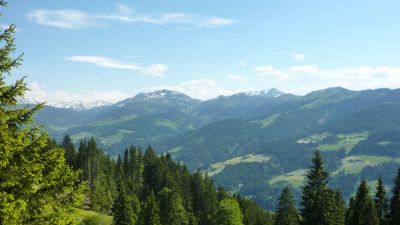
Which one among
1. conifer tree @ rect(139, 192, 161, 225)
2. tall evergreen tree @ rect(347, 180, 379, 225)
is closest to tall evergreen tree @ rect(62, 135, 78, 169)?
conifer tree @ rect(139, 192, 161, 225)

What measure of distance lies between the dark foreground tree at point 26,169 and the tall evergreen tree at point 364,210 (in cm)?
5682

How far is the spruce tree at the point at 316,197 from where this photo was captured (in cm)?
5109

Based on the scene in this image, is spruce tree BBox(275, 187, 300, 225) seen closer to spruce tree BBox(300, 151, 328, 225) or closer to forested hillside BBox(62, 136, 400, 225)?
forested hillside BBox(62, 136, 400, 225)

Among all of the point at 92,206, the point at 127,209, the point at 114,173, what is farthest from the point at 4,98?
the point at 114,173

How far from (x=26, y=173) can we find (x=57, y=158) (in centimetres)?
158

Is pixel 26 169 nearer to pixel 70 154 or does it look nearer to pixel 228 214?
pixel 228 214

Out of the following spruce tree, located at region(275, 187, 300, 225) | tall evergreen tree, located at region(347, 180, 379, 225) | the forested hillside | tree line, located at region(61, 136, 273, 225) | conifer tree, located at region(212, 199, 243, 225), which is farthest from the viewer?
tree line, located at region(61, 136, 273, 225)

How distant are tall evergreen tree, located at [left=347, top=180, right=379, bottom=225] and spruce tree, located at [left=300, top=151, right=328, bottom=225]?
59.2 feet

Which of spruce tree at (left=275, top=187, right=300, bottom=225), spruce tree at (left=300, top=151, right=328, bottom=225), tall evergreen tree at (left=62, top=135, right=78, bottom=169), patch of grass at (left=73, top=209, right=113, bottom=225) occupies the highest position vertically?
tall evergreen tree at (left=62, top=135, right=78, bottom=169)

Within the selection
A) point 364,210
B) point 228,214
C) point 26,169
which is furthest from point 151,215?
point 26,169

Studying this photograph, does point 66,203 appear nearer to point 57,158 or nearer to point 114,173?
point 57,158

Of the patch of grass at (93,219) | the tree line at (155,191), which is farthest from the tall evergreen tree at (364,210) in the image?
the patch of grass at (93,219)

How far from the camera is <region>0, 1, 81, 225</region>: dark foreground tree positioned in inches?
724

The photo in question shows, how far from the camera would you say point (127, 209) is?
93.1 m
